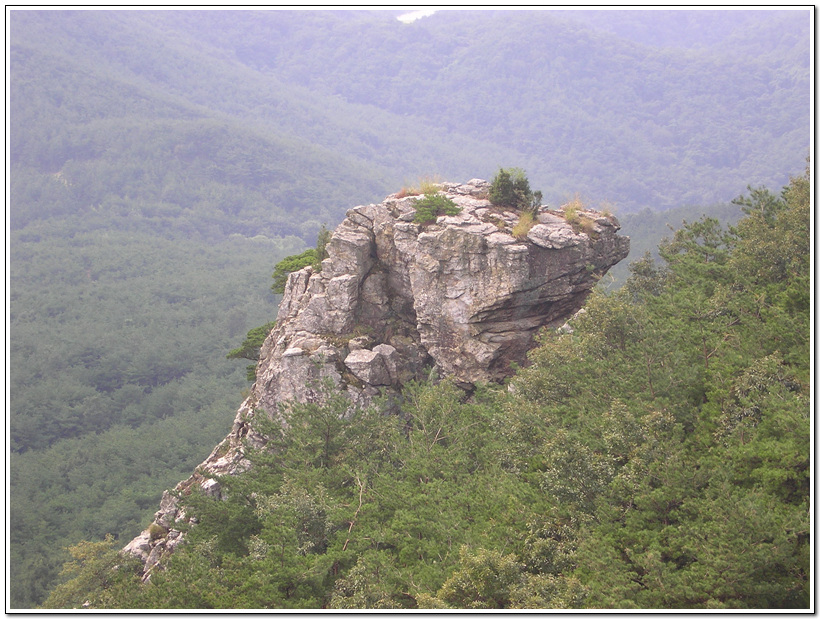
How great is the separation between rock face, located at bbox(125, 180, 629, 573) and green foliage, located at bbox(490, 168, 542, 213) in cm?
60

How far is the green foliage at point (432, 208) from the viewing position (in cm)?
2742

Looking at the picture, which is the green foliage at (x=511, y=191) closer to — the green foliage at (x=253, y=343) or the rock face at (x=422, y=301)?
the rock face at (x=422, y=301)

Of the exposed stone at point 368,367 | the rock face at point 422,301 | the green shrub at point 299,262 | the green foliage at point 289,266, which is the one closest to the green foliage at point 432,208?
the rock face at point 422,301

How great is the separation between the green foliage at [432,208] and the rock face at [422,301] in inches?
12.5

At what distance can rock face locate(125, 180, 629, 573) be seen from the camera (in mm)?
25828

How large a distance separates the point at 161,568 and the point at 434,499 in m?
12.0

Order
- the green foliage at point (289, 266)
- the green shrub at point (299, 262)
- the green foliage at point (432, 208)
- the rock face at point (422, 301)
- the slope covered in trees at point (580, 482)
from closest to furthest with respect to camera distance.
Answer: the slope covered in trees at point (580, 482), the rock face at point (422, 301), the green foliage at point (432, 208), the green shrub at point (299, 262), the green foliage at point (289, 266)

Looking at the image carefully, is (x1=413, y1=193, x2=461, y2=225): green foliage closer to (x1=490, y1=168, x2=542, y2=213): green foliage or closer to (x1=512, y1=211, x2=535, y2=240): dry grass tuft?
(x1=490, y1=168, x2=542, y2=213): green foliage

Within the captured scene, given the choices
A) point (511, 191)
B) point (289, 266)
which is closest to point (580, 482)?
point (511, 191)

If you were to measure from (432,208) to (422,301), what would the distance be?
3590 millimetres

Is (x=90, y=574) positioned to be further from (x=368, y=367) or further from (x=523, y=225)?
(x=523, y=225)

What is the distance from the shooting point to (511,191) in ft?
92.4

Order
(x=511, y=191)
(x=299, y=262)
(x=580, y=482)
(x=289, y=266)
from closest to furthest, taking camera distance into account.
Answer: (x=580, y=482) < (x=511, y=191) < (x=299, y=262) < (x=289, y=266)

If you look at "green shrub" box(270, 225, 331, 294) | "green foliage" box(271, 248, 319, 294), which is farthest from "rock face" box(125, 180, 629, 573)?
"green foliage" box(271, 248, 319, 294)
